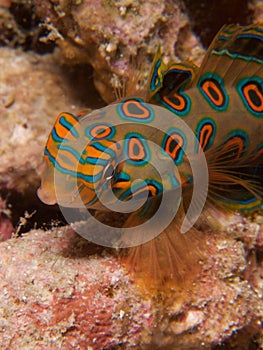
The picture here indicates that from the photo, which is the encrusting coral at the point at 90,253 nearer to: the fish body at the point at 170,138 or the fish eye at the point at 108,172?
the fish body at the point at 170,138

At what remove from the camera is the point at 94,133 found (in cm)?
294

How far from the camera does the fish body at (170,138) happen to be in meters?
2.82

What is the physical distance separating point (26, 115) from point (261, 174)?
3051 millimetres

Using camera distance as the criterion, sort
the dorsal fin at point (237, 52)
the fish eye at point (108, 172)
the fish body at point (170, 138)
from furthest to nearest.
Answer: the dorsal fin at point (237, 52) → the fish body at point (170, 138) → the fish eye at point (108, 172)

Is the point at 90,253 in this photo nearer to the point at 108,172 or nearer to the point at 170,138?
the point at 108,172

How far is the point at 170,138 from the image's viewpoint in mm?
3145

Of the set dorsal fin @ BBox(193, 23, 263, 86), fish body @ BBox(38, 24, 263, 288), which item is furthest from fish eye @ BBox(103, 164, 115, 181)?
dorsal fin @ BBox(193, 23, 263, 86)

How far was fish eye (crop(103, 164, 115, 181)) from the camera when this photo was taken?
271 centimetres

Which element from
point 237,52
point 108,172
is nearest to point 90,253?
point 108,172

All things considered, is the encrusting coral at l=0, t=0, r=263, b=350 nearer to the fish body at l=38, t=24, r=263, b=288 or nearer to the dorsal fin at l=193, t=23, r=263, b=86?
the fish body at l=38, t=24, r=263, b=288

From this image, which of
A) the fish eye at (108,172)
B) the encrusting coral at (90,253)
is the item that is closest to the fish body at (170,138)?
the fish eye at (108,172)

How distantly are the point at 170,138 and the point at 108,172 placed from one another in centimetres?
73

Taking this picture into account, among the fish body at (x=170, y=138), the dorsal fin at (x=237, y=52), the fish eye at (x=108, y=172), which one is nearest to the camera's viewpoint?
the fish eye at (x=108, y=172)

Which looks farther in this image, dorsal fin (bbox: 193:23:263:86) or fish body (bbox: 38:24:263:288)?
dorsal fin (bbox: 193:23:263:86)
